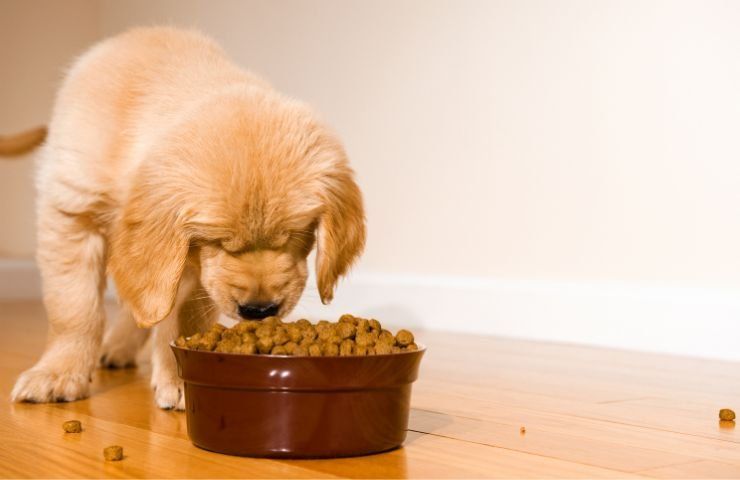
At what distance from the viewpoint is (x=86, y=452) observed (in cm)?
193

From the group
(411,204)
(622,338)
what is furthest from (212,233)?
(411,204)

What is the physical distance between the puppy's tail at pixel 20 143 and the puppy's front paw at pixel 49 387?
1.48 m

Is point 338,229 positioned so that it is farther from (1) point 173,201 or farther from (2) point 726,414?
(2) point 726,414

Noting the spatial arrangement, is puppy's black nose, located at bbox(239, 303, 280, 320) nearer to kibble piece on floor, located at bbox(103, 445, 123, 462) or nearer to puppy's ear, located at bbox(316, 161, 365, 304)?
puppy's ear, located at bbox(316, 161, 365, 304)

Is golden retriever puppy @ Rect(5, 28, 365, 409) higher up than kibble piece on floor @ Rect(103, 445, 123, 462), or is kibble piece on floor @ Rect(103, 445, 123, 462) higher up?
golden retriever puppy @ Rect(5, 28, 365, 409)

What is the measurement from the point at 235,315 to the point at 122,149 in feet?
1.92

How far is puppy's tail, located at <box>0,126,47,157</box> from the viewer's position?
384 centimetres

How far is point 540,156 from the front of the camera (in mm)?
4016

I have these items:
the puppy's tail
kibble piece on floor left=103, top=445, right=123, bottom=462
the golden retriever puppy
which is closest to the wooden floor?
kibble piece on floor left=103, top=445, right=123, bottom=462

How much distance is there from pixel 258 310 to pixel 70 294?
708mm

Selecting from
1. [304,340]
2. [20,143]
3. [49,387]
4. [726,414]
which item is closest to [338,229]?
[304,340]

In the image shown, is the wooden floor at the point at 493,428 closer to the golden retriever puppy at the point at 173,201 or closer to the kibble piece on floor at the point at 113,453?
the kibble piece on floor at the point at 113,453

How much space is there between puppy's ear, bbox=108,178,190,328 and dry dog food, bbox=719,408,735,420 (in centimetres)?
129

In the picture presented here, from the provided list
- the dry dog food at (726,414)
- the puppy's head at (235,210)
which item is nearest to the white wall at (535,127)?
the dry dog food at (726,414)
